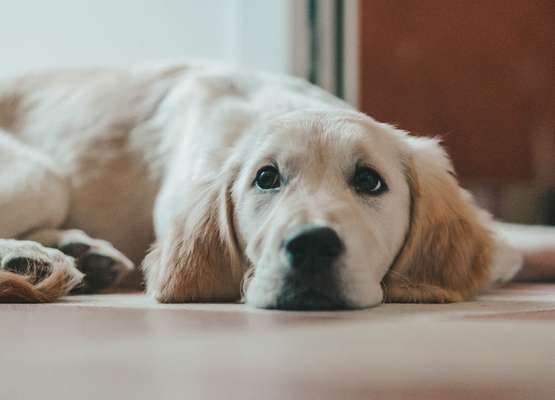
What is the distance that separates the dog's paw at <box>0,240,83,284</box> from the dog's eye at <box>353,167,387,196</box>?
0.67 meters

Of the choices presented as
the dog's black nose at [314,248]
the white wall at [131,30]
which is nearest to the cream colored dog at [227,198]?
the dog's black nose at [314,248]

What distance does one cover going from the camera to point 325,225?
1.76 metres

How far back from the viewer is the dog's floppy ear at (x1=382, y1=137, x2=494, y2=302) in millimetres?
2105

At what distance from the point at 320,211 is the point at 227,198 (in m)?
0.44

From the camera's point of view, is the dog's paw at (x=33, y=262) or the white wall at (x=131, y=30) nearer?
the dog's paw at (x=33, y=262)

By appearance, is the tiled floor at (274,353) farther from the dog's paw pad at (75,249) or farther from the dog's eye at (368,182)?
the dog's paw pad at (75,249)

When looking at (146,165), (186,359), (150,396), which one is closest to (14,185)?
(146,165)

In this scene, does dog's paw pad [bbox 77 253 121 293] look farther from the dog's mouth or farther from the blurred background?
the blurred background

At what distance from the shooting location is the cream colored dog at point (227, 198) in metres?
1.86

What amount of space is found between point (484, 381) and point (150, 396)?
380 mm

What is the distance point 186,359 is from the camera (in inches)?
47.6

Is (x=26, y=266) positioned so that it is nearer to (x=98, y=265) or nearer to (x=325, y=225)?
(x=98, y=265)

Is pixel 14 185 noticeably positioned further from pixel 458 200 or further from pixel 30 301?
pixel 458 200

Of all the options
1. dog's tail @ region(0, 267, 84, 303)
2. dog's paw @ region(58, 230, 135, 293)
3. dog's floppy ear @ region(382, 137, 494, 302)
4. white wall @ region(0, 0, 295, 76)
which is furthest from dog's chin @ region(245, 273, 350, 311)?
white wall @ region(0, 0, 295, 76)
